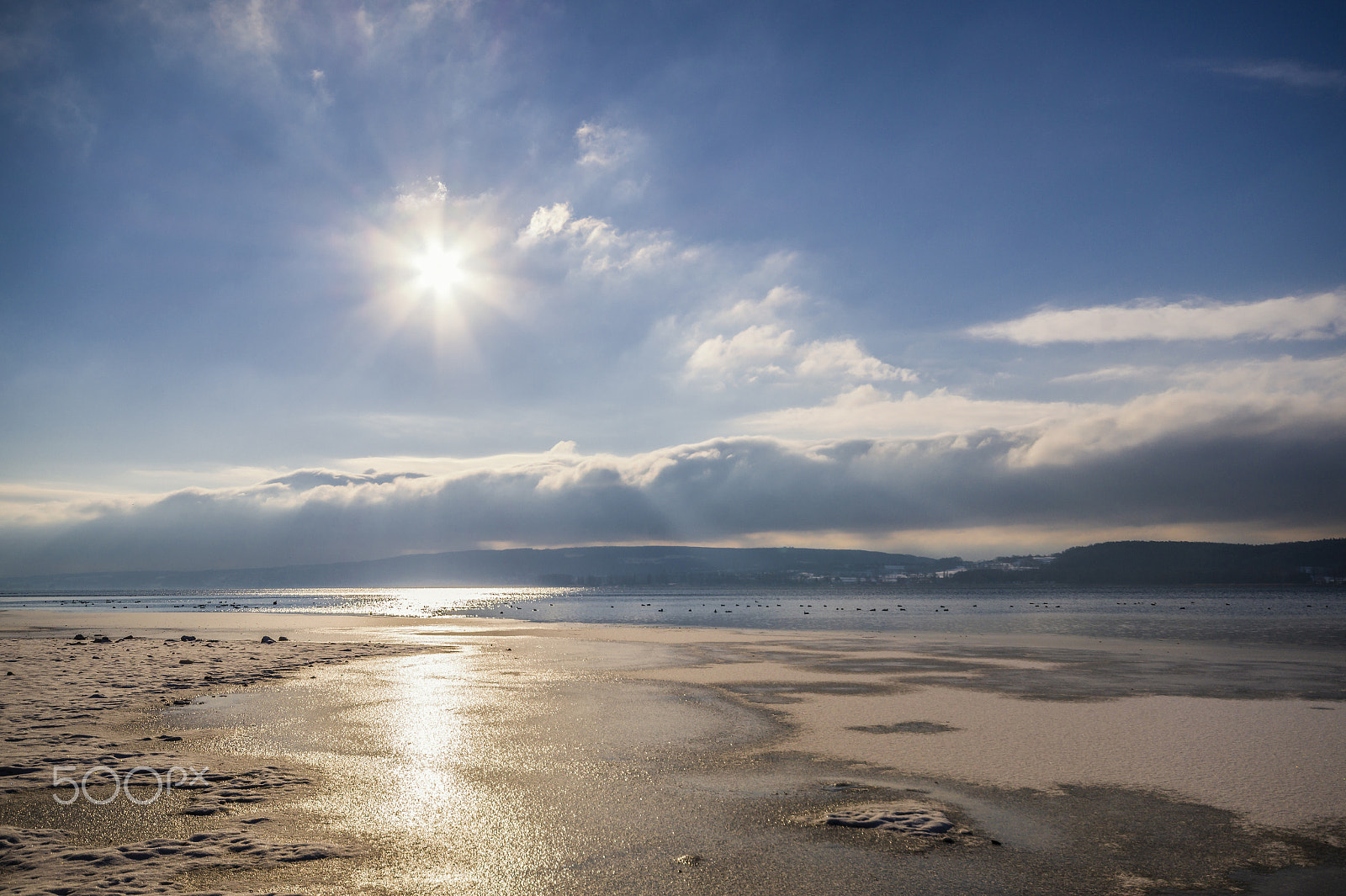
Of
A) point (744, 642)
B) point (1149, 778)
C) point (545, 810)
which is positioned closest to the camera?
point (545, 810)

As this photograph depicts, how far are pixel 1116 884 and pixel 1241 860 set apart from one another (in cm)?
185

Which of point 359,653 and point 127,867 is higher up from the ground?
point 127,867

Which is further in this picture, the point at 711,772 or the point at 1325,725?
the point at 1325,725

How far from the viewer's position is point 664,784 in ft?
33.5

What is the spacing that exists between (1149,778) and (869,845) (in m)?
5.77

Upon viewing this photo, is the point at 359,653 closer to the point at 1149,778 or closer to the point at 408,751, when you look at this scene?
the point at 408,751

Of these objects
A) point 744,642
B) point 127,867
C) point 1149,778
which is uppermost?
point 127,867

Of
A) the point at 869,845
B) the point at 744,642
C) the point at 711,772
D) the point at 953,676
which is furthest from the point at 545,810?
the point at 744,642

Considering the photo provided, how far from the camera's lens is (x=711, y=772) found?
10.9 metres

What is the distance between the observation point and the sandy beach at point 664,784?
23.1 ft

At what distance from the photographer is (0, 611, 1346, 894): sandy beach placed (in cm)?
703

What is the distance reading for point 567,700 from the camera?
693 inches

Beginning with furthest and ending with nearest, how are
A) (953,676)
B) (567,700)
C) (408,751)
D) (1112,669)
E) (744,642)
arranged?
1. (744,642)
2. (1112,669)
3. (953,676)
4. (567,700)
5. (408,751)

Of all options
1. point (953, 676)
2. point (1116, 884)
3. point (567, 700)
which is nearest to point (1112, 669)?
point (953, 676)
